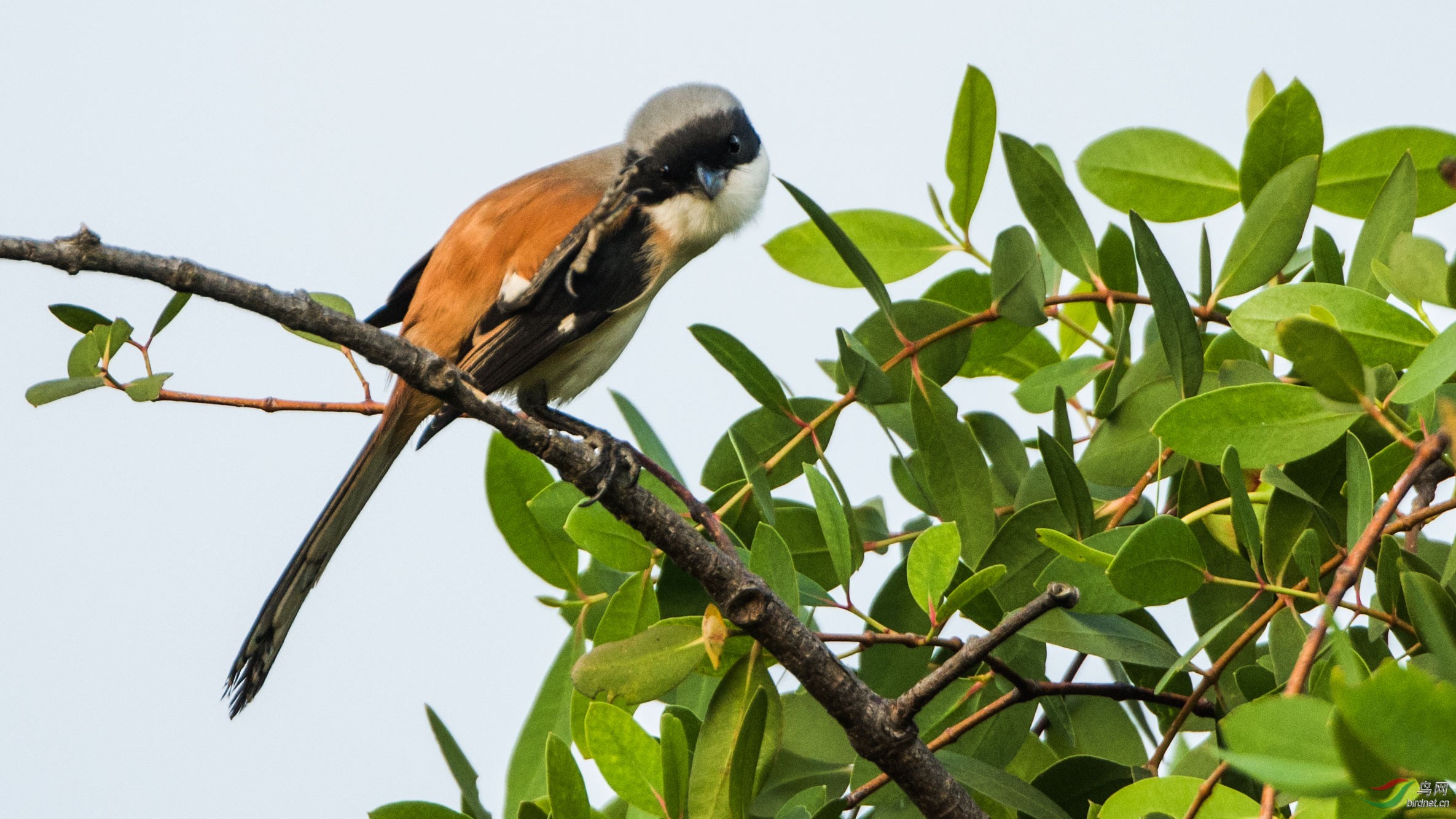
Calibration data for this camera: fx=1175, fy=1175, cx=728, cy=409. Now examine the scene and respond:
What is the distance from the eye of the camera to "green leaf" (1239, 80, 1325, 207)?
1.75m

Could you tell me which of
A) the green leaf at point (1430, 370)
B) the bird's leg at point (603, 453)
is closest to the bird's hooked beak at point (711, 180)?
the bird's leg at point (603, 453)

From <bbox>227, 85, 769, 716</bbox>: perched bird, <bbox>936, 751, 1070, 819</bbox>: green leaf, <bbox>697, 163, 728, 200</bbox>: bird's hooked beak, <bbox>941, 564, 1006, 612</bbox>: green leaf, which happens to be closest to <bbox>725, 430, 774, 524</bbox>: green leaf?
<bbox>941, 564, 1006, 612</bbox>: green leaf

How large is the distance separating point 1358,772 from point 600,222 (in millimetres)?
2428

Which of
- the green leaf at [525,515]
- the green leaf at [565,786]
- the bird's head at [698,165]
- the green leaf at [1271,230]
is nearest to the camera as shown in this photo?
the green leaf at [565,786]

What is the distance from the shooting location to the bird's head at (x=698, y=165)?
3.20 metres

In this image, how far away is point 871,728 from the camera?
4.51ft

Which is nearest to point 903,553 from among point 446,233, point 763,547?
point 763,547

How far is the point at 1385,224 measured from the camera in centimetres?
158

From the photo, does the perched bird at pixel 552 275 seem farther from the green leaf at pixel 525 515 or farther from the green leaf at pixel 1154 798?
the green leaf at pixel 1154 798

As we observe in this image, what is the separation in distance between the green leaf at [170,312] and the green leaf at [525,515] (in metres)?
0.49

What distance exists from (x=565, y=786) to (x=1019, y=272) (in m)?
0.96

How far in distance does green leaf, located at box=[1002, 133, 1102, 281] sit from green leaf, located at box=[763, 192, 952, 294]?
0.26m

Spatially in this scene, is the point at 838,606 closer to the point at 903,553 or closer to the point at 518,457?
the point at 903,553

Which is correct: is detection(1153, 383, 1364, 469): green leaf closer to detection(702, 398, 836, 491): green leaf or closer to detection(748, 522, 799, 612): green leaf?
detection(748, 522, 799, 612): green leaf
